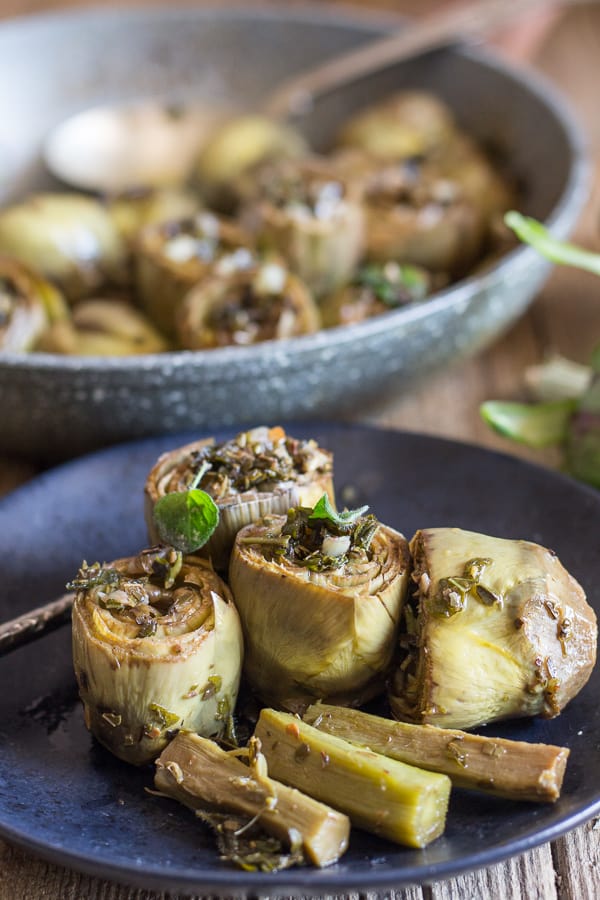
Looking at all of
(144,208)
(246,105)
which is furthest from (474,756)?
(246,105)

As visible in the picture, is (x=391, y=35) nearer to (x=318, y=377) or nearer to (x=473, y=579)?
(x=318, y=377)

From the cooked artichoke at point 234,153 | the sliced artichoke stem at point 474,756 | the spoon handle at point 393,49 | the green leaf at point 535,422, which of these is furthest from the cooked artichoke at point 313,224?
the sliced artichoke stem at point 474,756

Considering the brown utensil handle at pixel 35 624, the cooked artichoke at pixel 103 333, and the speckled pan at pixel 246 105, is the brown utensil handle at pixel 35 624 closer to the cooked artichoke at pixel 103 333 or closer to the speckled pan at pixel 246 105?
the speckled pan at pixel 246 105

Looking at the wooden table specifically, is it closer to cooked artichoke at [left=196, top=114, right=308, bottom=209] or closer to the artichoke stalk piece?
the artichoke stalk piece

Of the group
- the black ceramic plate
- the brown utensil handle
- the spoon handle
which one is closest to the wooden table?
the black ceramic plate

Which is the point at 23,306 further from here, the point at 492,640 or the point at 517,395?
the point at 492,640

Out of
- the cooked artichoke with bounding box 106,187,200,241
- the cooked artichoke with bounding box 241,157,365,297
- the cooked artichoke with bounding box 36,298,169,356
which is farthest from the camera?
the cooked artichoke with bounding box 106,187,200,241

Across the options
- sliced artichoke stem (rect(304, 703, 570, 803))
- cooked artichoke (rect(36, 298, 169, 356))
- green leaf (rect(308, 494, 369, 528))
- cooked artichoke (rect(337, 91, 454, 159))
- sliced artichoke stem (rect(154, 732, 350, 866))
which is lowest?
sliced artichoke stem (rect(154, 732, 350, 866))
